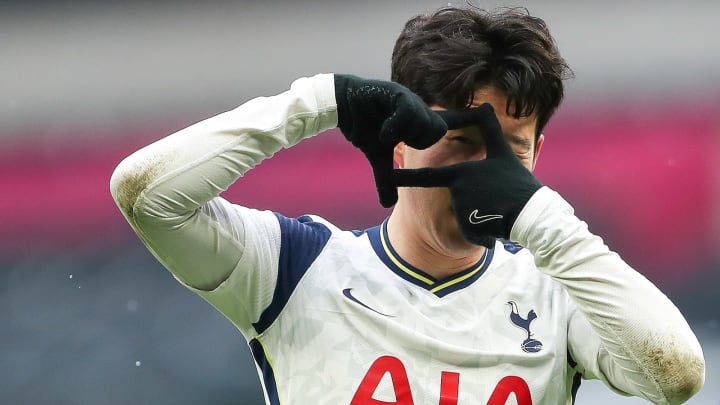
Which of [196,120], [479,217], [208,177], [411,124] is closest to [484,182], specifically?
[479,217]

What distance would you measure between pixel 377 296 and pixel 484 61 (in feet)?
1.21

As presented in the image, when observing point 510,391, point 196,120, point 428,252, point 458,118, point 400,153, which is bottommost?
point 196,120

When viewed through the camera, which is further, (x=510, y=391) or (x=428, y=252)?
(x=428, y=252)

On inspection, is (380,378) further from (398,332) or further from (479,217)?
(479,217)

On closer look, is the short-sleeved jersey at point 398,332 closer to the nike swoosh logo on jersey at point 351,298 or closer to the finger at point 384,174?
the nike swoosh logo on jersey at point 351,298

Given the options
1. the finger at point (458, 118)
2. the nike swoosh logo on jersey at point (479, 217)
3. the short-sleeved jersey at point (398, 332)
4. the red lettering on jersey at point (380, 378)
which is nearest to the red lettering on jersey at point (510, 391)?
the short-sleeved jersey at point (398, 332)

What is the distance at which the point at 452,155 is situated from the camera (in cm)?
142

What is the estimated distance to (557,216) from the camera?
1316 millimetres

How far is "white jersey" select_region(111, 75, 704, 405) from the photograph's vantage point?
4.28 feet

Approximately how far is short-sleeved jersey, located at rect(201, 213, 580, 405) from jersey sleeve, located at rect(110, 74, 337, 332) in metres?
0.06

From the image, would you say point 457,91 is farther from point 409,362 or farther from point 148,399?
point 148,399

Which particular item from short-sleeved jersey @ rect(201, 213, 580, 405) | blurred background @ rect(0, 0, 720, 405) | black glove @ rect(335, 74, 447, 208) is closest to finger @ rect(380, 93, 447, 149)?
black glove @ rect(335, 74, 447, 208)

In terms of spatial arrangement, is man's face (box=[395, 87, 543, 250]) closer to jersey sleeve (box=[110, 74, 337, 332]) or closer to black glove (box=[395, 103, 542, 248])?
black glove (box=[395, 103, 542, 248])

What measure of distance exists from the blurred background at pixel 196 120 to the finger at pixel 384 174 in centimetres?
130
